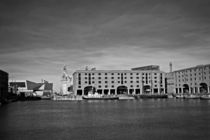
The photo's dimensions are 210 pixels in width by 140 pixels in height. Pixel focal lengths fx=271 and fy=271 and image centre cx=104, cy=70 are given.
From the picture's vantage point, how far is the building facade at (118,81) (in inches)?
6767

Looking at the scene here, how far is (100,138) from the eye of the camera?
30672 mm

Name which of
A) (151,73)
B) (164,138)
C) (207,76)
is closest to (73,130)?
(164,138)

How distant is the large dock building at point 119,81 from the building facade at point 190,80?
29.7ft

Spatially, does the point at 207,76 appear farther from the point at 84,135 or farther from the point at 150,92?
the point at 84,135

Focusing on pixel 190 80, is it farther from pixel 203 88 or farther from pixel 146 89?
pixel 146 89

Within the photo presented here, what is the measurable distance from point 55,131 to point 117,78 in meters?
139

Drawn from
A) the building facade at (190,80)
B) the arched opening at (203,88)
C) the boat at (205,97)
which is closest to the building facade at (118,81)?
the building facade at (190,80)

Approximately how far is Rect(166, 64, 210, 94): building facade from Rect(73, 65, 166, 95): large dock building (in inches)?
356

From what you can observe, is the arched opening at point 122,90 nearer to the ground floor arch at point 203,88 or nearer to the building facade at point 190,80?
the building facade at point 190,80

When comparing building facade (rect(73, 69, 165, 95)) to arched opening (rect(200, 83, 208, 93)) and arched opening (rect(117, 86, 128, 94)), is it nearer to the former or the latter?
arched opening (rect(117, 86, 128, 94))

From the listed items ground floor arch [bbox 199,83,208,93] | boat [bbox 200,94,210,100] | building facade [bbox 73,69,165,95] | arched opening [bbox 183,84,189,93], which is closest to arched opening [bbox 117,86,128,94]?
building facade [bbox 73,69,165,95]

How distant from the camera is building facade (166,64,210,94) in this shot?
159000 millimetres

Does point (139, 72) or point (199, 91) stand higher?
point (139, 72)

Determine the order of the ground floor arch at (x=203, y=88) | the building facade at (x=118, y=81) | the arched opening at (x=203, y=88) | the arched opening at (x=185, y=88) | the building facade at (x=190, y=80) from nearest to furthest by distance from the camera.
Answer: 1. the building facade at (x=190, y=80)
2. the ground floor arch at (x=203, y=88)
3. the arched opening at (x=203, y=88)
4. the building facade at (x=118, y=81)
5. the arched opening at (x=185, y=88)
